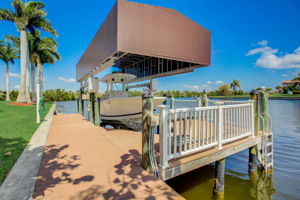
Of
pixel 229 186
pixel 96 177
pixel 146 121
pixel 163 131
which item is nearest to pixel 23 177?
pixel 96 177

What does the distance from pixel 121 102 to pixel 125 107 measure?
291 millimetres

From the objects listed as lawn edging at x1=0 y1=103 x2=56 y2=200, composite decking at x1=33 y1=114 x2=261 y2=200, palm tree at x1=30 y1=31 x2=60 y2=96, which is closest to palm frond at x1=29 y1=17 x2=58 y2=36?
palm tree at x1=30 y1=31 x2=60 y2=96

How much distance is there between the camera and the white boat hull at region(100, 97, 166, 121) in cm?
614

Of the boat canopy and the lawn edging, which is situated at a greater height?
the boat canopy

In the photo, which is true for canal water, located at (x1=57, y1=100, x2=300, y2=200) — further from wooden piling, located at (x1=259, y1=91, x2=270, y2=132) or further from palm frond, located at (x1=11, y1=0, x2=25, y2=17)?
palm frond, located at (x1=11, y1=0, x2=25, y2=17)

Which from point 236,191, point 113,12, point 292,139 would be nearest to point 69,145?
point 113,12

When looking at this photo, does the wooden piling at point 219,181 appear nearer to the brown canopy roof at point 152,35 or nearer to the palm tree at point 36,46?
the brown canopy roof at point 152,35

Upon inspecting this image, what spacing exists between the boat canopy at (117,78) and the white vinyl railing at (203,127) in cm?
457

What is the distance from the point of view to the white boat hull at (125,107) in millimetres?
6136

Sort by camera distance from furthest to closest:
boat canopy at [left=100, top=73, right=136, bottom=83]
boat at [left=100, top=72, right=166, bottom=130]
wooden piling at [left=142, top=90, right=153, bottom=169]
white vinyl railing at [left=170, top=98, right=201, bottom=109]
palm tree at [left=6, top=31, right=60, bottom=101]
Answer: palm tree at [left=6, top=31, right=60, bottom=101] → boat canopy at [left=100, top=73, right=136, bottom=83] → white vinyl railing at [left=170, top=98, right=201, bottom=109] → boat at [left=100, top=72, right=166, bottom=130] → wooden piling at [left=142, top=90, right=153, bottom=169]

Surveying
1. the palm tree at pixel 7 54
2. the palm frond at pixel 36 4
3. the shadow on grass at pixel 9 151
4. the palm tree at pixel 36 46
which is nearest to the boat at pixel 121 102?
the shadow on grass at pixel 9 151

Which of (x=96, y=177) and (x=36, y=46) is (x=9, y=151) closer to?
(x=96, y=177)

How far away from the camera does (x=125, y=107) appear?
6.66m

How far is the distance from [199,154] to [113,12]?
4.56 m
